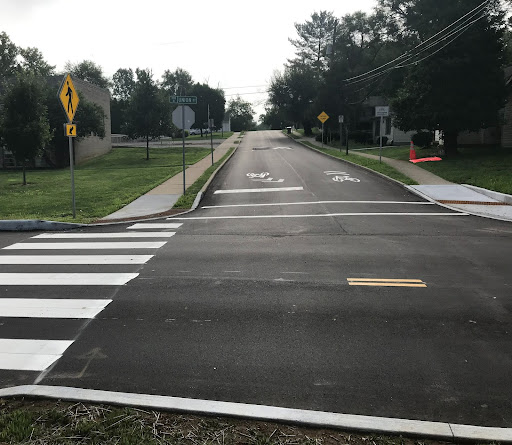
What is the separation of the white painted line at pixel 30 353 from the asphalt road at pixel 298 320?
0.19ft

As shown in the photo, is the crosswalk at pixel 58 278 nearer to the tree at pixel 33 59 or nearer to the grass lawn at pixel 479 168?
the grass lawn at pixel 479 168

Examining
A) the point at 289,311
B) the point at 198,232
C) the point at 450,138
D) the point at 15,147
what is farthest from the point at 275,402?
the point at 450,138

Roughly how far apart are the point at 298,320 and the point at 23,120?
22797mm

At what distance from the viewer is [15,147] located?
23.8 m

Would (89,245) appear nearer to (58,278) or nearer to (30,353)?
(58,278)

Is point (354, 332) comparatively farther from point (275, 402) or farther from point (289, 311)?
point (275, 402)

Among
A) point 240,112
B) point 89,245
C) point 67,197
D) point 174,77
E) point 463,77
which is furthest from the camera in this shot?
point 240,112

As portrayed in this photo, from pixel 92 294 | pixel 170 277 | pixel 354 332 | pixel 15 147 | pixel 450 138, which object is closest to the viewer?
pixel 354 332

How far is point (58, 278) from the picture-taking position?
24.7ft

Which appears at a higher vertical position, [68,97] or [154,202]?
[68,97]

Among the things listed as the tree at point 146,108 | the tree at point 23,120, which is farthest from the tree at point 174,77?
the tree at point 23,120

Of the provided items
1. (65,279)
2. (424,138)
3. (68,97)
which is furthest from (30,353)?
(424,138)

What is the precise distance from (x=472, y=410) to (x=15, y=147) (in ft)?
82.2

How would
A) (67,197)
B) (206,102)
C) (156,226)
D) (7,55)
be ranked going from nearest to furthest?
(156,226) < (67,197) < (7,55) < (206,102)
